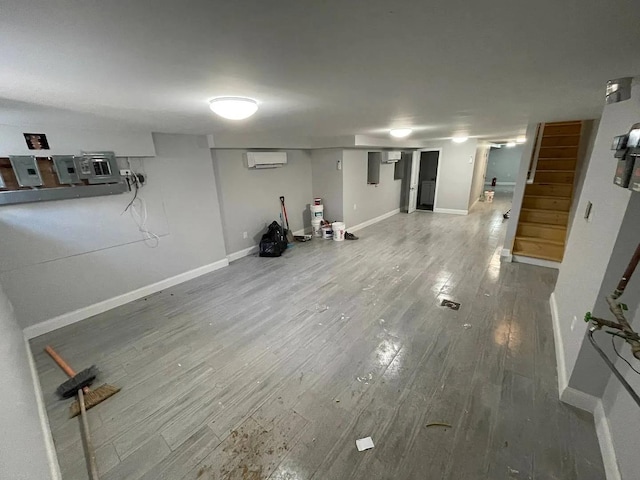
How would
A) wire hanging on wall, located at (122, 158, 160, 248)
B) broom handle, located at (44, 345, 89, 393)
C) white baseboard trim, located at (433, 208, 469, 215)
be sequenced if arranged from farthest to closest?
white baseboard trim, located at (433, 208, 469, 215) → wire hanging on wall, located at (122, 158, 160, 248) → broom handle, located at (44, 345, 89, 393)

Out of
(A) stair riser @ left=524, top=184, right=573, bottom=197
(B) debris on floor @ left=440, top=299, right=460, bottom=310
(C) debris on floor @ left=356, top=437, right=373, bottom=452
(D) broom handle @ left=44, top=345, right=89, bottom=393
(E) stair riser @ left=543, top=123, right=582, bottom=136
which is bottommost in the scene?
(C) debris on floor @ left=356, top=437, right=373, bottom=452

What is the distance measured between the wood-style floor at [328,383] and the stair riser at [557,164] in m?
1.95

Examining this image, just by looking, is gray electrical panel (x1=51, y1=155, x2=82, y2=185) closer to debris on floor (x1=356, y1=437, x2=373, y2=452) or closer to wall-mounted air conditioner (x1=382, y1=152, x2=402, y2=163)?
debris on floor (x1=356, y1=437, x2=373, y2=452)

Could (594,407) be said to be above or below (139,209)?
below

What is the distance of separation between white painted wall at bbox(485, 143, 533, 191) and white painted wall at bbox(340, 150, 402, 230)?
7991 mm

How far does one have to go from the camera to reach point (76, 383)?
189 centimetres

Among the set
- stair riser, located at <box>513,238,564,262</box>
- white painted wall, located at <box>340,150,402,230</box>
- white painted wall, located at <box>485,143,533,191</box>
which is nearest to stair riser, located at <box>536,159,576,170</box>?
stair riser, located at <box>513,238,564,262</box>

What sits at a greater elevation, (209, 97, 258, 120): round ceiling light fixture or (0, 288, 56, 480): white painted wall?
(209, 97, 258, 120): round ceiling light fixture

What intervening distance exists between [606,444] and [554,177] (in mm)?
4166

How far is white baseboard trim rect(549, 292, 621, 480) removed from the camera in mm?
1303

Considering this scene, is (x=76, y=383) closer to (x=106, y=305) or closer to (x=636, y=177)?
(x=106, y=305)

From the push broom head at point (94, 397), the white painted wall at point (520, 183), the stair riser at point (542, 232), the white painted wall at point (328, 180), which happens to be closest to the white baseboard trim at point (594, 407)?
the white painted wall at point (520, 183)

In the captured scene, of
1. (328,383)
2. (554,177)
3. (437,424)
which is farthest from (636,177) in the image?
(554,177)

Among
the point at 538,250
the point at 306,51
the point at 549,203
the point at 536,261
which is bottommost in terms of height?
the point at 536,261
